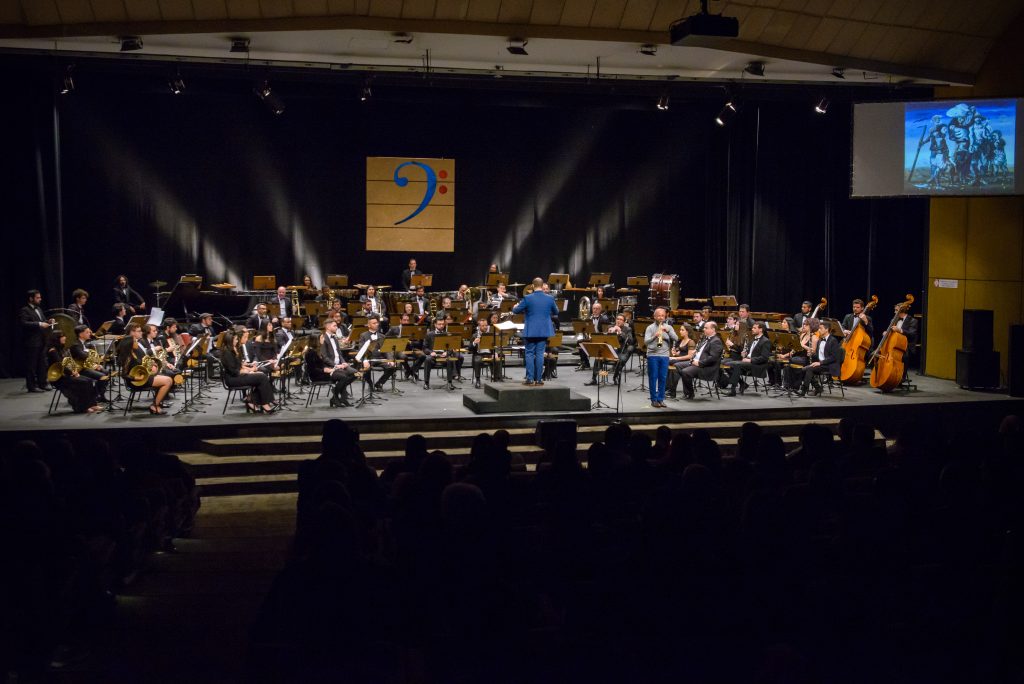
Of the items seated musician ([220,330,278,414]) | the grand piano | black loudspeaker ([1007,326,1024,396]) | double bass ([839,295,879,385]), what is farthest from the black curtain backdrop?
seated musician ([220,330,278,414])

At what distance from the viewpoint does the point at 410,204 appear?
1997 cm

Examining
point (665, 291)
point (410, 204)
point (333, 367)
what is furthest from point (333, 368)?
point (665, 291)

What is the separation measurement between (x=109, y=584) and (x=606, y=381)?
9840 mm

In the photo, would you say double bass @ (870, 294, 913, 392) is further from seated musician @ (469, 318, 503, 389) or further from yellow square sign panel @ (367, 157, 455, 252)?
yellow square sign panel @ (367, 157, 455, 252)

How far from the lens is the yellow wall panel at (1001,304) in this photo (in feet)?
48.4

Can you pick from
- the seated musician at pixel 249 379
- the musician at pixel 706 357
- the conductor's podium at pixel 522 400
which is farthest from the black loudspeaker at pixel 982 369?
the seated musician at pixel 249 379

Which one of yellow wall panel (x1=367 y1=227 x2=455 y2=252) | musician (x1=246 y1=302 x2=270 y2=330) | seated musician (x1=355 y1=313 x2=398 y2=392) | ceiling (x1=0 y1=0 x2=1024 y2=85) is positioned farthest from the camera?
yellow wall panel (x1=367 y1=227 x2=455 y2=252)

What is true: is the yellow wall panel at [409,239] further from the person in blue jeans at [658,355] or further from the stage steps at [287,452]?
the stage steps at [287,452]

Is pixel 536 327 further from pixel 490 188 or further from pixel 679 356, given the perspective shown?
pixel 490 188

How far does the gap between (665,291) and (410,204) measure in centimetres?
558

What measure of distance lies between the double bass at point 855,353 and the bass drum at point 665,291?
4.46 meters

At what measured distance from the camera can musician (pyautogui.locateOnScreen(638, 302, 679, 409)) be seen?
502 inches

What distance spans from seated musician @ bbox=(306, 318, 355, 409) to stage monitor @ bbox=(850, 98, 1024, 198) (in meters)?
8.24

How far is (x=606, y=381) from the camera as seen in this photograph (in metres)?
15.0
